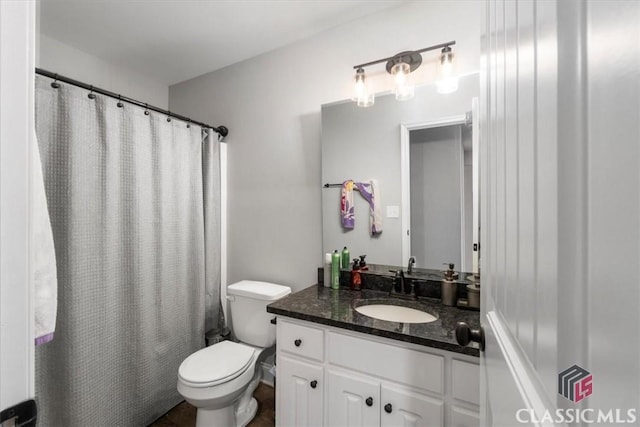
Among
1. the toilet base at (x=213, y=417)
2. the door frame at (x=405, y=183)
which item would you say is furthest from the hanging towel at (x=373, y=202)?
the toilet base at (x=213, y=417)

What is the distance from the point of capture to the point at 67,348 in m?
1.41

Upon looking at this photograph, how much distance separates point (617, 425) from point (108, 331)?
201 centimetres

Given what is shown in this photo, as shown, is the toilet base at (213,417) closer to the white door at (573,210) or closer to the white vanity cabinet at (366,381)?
the white vanity cabinet at (366,381)

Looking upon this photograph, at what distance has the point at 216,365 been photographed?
1.59 metres

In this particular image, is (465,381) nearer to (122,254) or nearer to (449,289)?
(449,289)

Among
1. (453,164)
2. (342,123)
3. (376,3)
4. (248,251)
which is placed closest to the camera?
(453,164)

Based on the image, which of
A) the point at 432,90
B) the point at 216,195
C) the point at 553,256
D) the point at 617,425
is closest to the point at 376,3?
the point at 432,90

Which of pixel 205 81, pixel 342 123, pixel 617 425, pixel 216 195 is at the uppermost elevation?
pixel 205 81

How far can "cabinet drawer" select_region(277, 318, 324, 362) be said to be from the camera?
1.29 metres

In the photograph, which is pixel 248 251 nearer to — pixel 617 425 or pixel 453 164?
pixel 453 164

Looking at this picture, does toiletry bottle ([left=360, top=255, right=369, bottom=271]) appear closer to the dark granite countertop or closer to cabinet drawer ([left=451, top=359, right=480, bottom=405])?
the dark granite countertop

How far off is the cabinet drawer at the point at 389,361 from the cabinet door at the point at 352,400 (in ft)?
0.17

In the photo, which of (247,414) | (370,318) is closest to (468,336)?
(370,318)

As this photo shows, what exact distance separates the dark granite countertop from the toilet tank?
0.35 m
